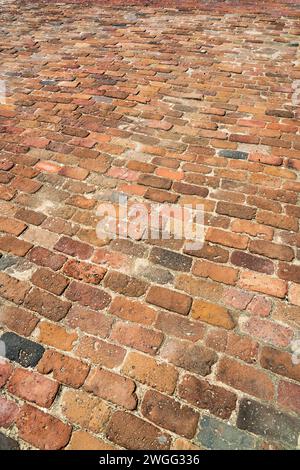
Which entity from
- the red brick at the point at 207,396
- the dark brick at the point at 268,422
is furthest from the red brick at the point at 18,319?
the dark brick at the point at 268,422

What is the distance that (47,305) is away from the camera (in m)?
1.51

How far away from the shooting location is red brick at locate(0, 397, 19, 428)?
1.19 metres

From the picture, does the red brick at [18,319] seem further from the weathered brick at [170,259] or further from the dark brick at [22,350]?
the weathered brick at [170,259]

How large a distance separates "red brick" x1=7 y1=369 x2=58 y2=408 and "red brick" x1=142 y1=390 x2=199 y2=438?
37 centimetres

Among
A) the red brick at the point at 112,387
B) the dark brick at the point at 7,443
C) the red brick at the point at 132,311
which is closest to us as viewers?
the dark brick at the point at 7,443

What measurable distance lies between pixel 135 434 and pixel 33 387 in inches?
17.2

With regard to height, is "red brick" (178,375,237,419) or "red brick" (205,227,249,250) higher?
"red brick" (205,227,249,250)

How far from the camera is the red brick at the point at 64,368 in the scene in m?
1.29

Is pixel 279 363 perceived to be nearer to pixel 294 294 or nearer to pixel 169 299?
pixel 294 294

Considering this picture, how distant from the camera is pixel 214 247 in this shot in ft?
5.65

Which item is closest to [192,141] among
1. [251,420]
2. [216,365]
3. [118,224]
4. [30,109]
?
[118,224]

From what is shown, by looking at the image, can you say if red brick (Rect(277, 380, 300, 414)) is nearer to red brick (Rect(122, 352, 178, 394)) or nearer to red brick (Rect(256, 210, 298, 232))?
red brick (Rect(122, 352, 178, 394))

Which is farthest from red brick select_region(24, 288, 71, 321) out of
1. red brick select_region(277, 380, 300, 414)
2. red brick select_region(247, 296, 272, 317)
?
red brick select_region(277, 380, 300, 414)

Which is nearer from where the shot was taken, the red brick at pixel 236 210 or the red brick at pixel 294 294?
the red brick at pixel 294 294
